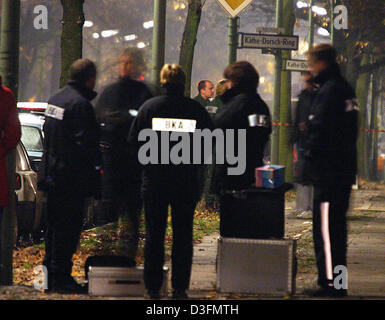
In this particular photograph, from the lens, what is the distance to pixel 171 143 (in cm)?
943

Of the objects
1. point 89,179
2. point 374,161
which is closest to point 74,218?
point 89,179

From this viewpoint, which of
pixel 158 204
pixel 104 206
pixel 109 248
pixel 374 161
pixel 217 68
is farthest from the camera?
pixel 217 68

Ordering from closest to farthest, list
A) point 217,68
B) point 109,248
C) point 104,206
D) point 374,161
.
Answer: point 104,206 → point 109,248 → point 374,161 → point 217,68

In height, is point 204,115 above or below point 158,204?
above

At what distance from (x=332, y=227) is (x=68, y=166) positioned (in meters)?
2.25

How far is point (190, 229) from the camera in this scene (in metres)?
9.55

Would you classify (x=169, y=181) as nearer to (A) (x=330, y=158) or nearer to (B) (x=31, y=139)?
(A) (x=330, y=158)

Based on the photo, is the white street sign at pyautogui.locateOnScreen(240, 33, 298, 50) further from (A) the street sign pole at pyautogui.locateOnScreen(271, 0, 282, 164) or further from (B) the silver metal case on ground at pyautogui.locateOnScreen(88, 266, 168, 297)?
(B) the silver metal case on ground at pyautogui.locateOnScreen(88, 266, 168, 297)

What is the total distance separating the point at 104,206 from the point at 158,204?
1.79m

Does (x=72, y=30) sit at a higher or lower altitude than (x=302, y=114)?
higher

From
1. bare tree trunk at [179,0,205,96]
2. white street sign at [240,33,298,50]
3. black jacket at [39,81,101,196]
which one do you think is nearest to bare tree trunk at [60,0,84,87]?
black jacket at [39,81,101,196]

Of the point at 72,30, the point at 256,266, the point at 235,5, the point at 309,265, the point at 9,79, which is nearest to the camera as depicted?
the point at 256,266

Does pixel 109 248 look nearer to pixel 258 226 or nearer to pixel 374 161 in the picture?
pixel 258 226

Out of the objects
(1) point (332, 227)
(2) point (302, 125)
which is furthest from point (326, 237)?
(2) point (302, 125)
